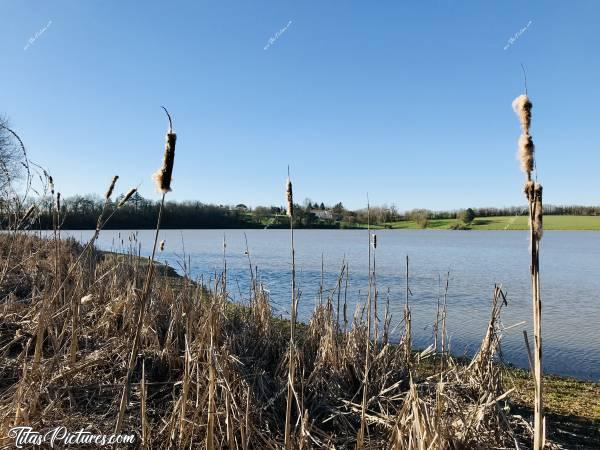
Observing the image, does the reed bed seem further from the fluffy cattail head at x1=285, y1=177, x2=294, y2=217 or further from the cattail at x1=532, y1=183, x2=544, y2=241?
the cattail at x1=532, y1=183, x2=544, y2=241

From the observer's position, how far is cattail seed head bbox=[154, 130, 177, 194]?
4.61 feet

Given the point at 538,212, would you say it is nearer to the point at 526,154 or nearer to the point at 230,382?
the point at 526,154

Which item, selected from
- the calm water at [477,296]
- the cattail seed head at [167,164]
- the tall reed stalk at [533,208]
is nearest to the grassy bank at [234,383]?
the calm water at [477,296]

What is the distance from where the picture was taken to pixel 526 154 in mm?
1115

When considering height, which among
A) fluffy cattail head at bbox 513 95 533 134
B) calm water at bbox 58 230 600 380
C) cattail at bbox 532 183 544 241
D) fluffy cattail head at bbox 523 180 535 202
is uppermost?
fluffy cattail head at bbox 513 95 533 134

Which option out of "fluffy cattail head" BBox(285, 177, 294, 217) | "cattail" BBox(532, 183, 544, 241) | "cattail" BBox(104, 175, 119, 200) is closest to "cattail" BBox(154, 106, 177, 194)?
"fluffy cattail head" BBox(285, 177, 294, 217)

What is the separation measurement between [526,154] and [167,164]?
3.40ft

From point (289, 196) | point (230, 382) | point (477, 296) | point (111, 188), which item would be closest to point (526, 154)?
point (289, 196)

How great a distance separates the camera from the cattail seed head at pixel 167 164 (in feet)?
4.61

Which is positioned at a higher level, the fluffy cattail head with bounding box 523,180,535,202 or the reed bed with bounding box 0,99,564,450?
the fluffy cattail head with bounding box 523,180,535,202

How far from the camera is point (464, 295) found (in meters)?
13.9

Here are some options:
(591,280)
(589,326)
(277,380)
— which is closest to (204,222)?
(591,280)

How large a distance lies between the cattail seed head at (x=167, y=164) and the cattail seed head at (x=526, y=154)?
3.31 feet

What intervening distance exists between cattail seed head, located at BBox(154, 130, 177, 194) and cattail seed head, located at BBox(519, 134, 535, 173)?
3.31ft
